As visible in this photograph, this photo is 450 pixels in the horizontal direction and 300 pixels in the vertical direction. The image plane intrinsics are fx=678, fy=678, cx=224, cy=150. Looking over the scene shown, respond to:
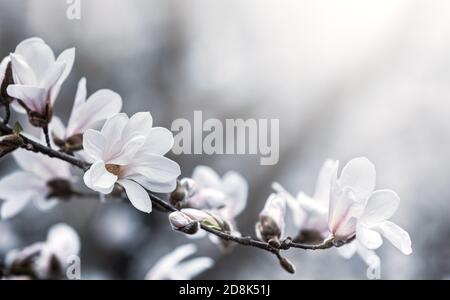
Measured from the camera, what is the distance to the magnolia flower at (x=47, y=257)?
2.30 ft

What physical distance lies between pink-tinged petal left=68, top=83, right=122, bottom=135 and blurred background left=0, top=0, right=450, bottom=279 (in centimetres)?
79

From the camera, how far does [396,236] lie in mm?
532

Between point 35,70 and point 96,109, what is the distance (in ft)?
0.21

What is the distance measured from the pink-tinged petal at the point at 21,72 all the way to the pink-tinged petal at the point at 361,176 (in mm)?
264

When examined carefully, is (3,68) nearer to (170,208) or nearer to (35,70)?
(35,70)

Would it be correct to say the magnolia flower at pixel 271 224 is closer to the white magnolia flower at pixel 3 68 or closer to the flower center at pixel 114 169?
the flower center at pixel 114 169

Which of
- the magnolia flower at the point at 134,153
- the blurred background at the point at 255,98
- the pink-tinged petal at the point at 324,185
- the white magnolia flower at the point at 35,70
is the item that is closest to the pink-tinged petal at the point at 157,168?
the magnolia flower at the point at 134,153

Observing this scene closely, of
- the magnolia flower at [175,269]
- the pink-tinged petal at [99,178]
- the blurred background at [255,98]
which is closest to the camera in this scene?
the pink-tinged petal at [99,178]

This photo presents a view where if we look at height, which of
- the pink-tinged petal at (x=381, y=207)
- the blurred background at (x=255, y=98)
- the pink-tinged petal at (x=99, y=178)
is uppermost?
the pink-tinged petal at (x=99, y=178)

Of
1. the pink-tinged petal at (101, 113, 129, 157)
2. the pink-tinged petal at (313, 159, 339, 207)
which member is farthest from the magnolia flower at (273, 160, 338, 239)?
the pink-tinged petal at (101, 113, 129, 157)

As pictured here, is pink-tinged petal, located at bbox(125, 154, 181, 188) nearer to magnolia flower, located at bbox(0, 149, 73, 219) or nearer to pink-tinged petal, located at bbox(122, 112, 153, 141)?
pink-tinged petal, located at bbox(122, 112, 153, 141)

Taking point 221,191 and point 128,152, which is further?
point 221,191

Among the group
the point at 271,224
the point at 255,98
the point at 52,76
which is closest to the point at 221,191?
the point at 271,224
